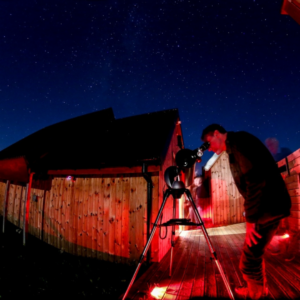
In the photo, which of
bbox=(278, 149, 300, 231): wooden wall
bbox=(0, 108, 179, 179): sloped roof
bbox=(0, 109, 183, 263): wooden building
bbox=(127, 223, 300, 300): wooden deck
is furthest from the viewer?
bbox=(278, 149, 300, 231): wooden wall

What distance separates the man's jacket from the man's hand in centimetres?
10

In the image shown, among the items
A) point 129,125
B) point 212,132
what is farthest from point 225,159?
point 212,132

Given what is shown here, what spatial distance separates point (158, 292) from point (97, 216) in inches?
135

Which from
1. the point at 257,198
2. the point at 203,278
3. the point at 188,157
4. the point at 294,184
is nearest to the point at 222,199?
the point at 294,184

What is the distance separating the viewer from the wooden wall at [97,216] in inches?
206

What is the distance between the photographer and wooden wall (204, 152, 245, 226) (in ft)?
36.1

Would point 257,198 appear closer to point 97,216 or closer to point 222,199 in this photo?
point 97,216

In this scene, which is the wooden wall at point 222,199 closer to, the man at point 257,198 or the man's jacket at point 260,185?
the man at point 257,198

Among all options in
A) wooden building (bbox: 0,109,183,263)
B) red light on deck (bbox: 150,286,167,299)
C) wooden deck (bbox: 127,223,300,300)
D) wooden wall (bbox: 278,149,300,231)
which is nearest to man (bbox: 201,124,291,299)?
wooden deck (bbox: 127,223,300,300)

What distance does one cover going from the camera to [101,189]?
5.86m

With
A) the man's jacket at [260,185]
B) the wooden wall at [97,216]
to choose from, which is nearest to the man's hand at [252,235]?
the man's jacket at [260,185]

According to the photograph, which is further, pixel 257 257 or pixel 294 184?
pixel 294 184

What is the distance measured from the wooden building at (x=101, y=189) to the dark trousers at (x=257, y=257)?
2915 millimetres

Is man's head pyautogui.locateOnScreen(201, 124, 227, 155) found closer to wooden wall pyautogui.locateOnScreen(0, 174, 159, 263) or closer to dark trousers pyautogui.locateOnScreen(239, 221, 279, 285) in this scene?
dark trousers pyautogui.locateOnScreen(239, 221, 279, 285)
